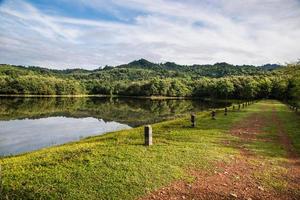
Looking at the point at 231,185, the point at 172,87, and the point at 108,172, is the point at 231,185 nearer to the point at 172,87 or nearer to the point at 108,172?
the point at 108,172

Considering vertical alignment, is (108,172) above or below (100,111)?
above

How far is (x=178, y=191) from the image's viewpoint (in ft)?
30.7

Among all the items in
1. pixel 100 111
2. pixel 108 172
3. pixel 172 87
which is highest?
pixel 172 87

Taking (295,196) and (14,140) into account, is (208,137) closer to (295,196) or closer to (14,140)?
(295,196)

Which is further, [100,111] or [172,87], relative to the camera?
[172,87]

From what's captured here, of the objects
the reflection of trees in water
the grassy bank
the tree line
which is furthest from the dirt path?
the tree line

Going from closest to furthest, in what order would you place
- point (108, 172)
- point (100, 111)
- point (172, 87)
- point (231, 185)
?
1. point (231, 185)
2. point (108, 172)
3. point (100, 111)
4. point (172, 87)

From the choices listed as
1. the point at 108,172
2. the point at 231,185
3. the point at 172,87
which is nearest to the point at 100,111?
the point at 108,172

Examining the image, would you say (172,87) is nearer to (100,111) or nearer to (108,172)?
(100,111)

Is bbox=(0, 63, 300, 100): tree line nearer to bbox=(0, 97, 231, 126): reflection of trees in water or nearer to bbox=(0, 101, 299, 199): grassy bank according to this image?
bbox=(0, 97, 231, 126): reflection of trees in water

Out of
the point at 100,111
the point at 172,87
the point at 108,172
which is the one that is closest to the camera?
the point at 108,172

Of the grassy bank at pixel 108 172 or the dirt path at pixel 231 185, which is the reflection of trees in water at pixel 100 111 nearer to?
the grassy bank at pixel 108 172

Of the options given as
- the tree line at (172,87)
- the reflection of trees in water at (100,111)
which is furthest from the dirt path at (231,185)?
the tree line at (172,87)

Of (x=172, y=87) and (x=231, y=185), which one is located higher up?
(x=172, y=87)
